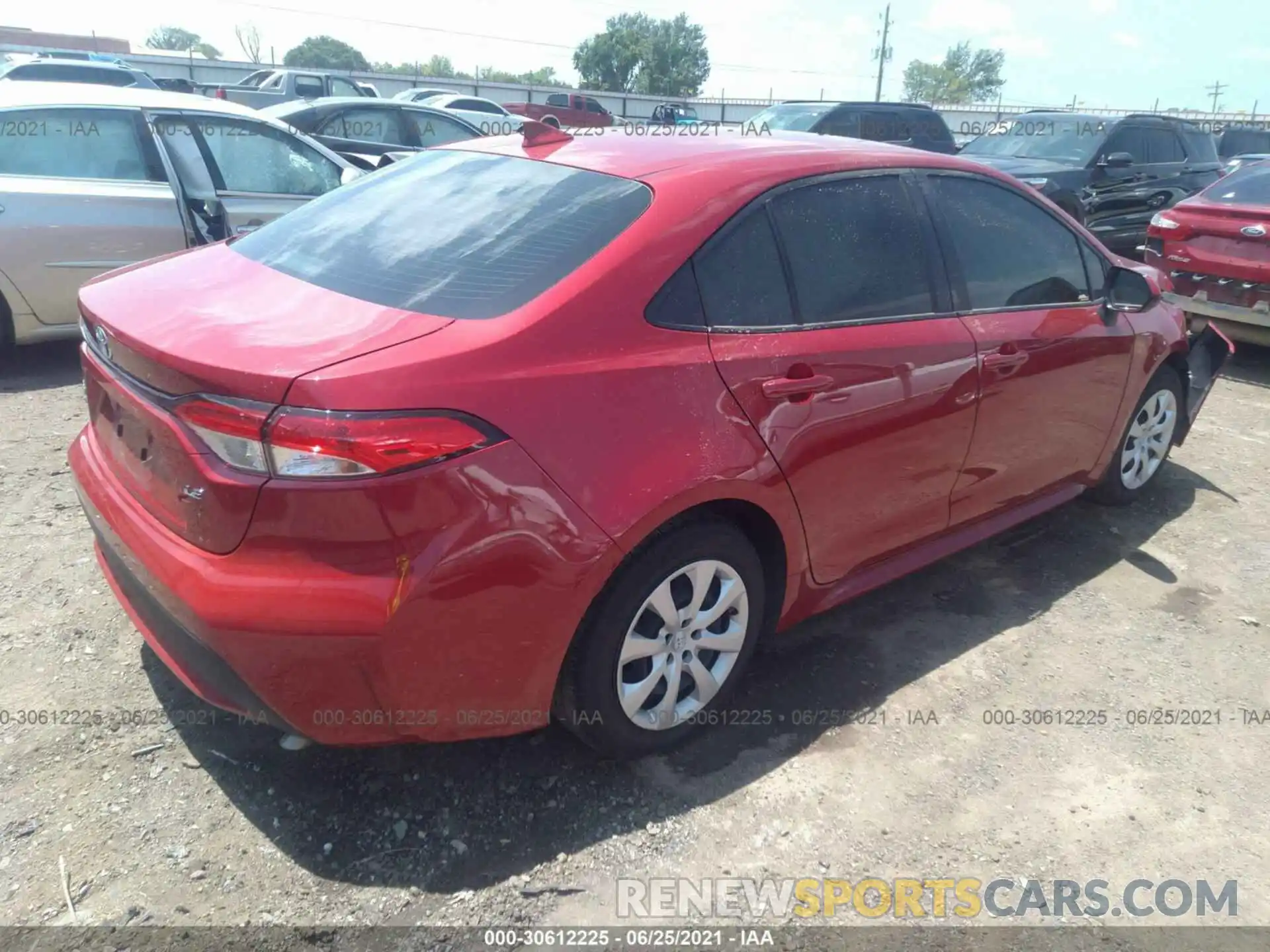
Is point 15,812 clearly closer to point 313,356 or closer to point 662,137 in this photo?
point 313,356

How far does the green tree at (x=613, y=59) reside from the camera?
70375 mm

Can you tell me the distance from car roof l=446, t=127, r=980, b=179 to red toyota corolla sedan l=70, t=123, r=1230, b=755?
0.02m

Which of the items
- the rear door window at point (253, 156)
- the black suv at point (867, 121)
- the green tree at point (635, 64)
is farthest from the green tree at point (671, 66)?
the rear door window at point (253, 156)

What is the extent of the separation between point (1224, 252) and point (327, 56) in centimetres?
7578

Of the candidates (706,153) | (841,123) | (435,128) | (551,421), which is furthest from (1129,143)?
(551,421)

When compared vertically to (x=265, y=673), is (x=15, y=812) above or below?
below

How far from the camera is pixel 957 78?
309 ft

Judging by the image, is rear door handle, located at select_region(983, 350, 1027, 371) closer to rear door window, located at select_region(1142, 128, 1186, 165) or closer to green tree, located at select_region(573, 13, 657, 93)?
rear door window, located at select_region(1142, 128, 1186, 165)

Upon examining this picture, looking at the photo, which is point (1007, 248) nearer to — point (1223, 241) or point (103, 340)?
point (103, 340)

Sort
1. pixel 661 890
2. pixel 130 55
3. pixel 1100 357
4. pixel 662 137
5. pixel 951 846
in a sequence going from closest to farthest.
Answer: pixel 661 890, pixel 951 846, pixel 662 137, pixel 1100 357, pixel 130 55

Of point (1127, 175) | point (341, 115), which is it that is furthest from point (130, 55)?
point (1127, 175)

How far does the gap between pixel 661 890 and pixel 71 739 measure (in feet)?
5.66

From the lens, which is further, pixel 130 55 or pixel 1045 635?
pixel 130 55

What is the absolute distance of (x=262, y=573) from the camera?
80.5 inches
